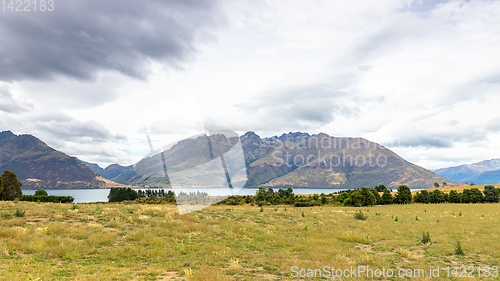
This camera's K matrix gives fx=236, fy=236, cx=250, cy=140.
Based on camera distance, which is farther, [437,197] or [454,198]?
[437,197]

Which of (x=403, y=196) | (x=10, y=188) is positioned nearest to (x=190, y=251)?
(x=10, y=188)

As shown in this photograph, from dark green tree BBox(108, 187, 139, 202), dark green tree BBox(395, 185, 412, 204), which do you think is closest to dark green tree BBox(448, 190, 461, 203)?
dark green tree BBox(395, 185, 412, 204)

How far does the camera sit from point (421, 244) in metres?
18.5

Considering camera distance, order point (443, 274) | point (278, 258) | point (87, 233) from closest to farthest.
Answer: point (443, 274) < point (278, 258) < point (87, 233)

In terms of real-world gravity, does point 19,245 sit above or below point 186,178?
below

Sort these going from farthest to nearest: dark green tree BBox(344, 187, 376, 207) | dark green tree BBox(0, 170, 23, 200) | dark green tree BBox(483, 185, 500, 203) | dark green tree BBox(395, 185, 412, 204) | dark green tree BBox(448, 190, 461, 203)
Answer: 1. dark green tree BBox(448, 190, 461, 203)
2. dark green tree BBox(395, 185, 412, 204)
3. dark green tree BBox(483, 185, 500, 203)
4. dark green tree BBox(344, 187, 376, 207)
5. dark green tree BBox(0, 170, 23, 200)

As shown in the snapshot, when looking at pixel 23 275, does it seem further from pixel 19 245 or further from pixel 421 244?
pixel 421 244

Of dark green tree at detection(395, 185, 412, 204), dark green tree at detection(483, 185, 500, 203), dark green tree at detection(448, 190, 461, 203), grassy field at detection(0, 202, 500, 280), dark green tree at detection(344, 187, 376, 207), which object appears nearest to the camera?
grassy field at detection(0, 202, 500, 280)

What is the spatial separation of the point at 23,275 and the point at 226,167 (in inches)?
360

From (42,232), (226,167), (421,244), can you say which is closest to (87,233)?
(42,232)

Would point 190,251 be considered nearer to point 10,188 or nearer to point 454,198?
point 10,188

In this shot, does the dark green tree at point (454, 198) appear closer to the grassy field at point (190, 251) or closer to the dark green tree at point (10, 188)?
the grassy field at point (190, 251)

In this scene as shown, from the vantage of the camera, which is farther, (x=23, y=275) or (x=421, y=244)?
(x=421, y=244)

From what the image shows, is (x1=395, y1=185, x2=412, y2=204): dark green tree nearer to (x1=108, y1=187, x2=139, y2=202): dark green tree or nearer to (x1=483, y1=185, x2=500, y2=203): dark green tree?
(x1=483, y1=185, x2=500, y2=203): dark green tree
